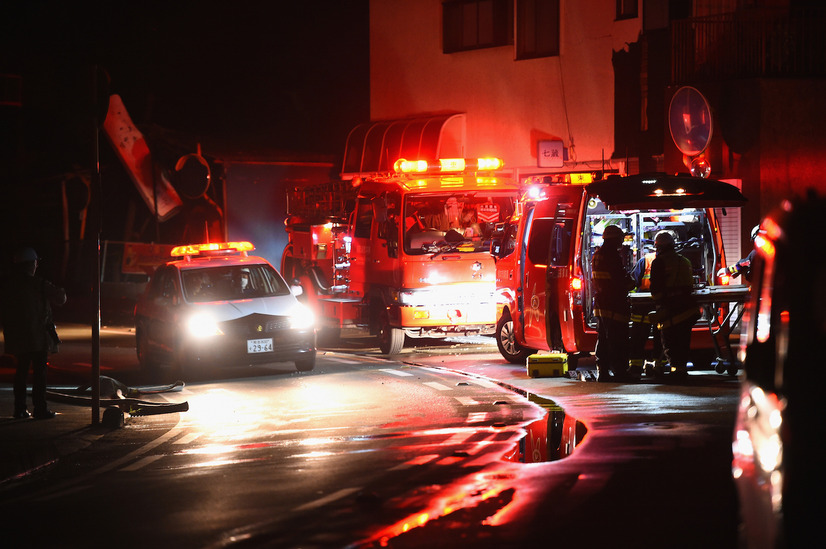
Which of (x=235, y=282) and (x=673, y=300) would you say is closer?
(x=673, y=300)

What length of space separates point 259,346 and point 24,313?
3803 millimetres

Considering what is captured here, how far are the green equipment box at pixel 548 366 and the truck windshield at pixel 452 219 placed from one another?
3590 millimetres

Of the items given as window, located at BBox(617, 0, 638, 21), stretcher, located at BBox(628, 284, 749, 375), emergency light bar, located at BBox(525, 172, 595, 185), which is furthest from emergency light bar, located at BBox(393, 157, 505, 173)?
window, located at BBox(617, 0, 638, 21)

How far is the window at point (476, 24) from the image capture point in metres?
28.8

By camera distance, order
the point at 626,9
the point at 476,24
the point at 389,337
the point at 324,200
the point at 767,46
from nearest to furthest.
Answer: the point at 389,337, the point at 767,46, the point at 324,200, the point at 626,9, the point at 476,24

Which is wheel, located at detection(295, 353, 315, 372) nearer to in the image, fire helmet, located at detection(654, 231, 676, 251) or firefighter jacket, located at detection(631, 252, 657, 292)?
firefighter jacket, located at detection(631, 252, 657, 292)

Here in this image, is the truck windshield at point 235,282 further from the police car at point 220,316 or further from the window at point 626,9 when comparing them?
the window at point 626,9

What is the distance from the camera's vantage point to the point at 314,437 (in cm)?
1076

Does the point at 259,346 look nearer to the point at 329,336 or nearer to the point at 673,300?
the point at 673,300

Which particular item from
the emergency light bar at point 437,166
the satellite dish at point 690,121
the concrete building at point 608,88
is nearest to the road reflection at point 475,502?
the emergency light bar at point 437,166

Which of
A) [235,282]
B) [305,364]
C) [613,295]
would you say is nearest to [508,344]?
[305,364]

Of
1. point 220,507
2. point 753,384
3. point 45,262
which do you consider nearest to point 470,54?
point 45,262

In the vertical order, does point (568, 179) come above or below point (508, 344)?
above

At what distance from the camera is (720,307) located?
14773 mm
